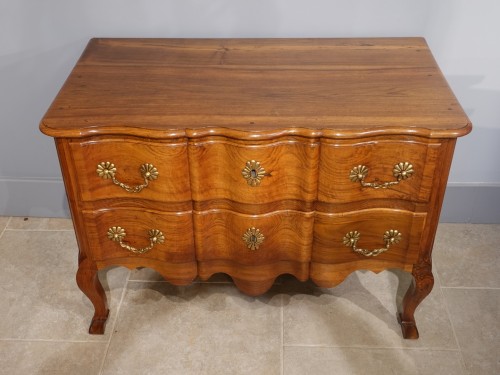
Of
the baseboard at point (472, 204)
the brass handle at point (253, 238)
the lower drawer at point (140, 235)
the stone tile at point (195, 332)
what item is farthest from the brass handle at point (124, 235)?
the baseboard at point (472, 204)

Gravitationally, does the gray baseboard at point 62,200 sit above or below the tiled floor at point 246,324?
above

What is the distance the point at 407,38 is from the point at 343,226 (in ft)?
2.14

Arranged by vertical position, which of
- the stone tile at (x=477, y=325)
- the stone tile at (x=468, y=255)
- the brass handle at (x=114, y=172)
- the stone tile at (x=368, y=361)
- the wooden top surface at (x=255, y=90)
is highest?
Result: the wooden top surface at (x=255, y=90)

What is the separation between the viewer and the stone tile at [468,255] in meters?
2.26

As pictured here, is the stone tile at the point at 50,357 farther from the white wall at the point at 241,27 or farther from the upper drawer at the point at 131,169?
the white wall at the point at 241,27

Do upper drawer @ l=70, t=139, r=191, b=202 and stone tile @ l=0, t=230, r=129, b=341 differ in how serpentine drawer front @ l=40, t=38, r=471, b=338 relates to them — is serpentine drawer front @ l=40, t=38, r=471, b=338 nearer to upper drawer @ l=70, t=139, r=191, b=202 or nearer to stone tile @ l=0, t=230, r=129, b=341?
upper drawer @ l=70, t=139, r=191, b=202

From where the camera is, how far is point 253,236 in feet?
5.90

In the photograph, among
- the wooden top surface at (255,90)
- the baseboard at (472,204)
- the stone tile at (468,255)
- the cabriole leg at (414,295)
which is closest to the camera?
the wooden top surface at (255,90)

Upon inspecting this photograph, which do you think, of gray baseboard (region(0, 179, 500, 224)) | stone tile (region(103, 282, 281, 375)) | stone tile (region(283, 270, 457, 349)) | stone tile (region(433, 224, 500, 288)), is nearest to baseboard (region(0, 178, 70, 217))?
gray baseboard (region(0, 179, 500, 224))

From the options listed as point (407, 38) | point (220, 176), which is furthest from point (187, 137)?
point (407, 38)

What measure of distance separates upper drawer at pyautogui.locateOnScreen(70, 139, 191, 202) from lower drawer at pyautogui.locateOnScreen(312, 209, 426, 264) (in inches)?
15.8

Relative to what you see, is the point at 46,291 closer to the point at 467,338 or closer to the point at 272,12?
the point at 272,12

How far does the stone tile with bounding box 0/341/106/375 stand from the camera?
6.46ft

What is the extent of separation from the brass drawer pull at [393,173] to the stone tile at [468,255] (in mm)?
739
